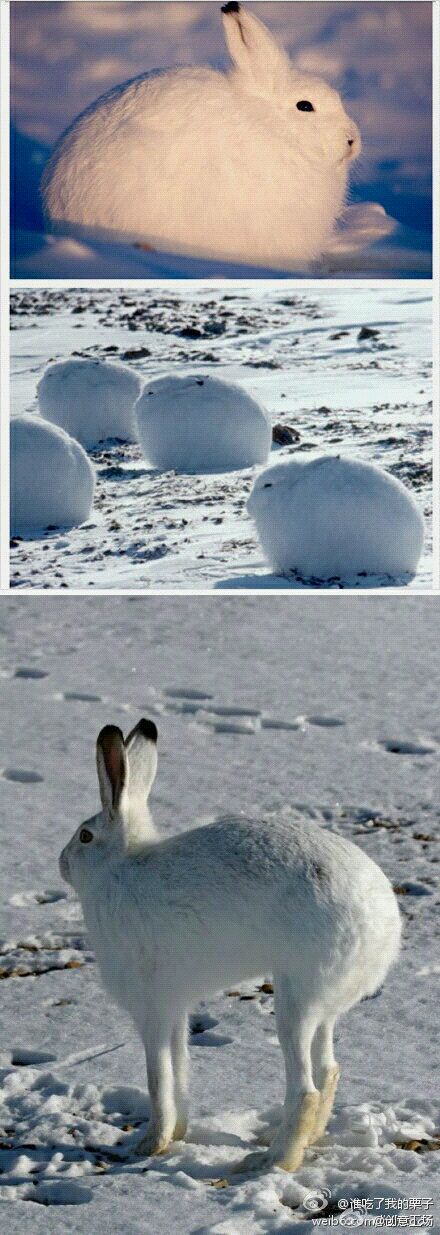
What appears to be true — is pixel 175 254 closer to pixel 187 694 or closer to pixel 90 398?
pixel 90 398

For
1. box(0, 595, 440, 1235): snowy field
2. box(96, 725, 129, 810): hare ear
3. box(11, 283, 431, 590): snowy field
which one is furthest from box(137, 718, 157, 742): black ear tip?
box(11, 283, 431, 590): snowy field

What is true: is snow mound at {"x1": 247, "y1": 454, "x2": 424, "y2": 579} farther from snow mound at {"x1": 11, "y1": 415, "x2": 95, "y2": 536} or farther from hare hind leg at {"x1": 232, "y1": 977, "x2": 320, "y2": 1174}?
hare hind leg at {"x1": 232, "y1": 977, "x2": 320, "y2": 1174}

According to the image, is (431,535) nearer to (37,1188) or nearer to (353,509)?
(353,509)

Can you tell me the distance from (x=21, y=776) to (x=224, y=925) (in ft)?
8.82

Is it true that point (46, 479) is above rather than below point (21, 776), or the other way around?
above

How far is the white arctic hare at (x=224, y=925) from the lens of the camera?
8.97 ft

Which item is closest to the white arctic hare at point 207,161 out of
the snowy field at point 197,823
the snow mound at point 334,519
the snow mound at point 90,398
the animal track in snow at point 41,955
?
the snow mound at point 90,398

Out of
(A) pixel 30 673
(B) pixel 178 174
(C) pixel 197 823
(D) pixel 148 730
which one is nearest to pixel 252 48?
(B) pixel 178 174

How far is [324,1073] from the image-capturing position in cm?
295

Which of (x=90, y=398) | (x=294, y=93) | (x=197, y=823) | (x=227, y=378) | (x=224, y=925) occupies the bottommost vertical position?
(x=197, y=823)

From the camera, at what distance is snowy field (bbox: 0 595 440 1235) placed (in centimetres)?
281

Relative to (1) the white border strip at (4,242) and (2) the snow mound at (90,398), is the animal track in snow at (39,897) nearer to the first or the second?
(1) the white border strip at (4,242)

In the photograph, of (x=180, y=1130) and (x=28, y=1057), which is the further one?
(x=28, y=1057)

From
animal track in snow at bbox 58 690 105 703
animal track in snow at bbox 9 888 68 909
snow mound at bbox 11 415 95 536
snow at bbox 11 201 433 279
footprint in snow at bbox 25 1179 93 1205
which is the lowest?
footprint in snow at bbox 25 1179 93 1205
